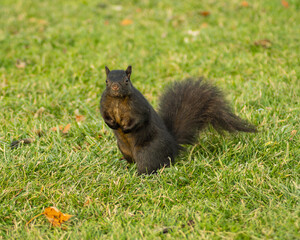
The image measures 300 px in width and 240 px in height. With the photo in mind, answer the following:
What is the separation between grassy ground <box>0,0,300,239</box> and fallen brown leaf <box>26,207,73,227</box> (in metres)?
0.05

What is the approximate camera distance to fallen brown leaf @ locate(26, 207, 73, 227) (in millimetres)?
2639

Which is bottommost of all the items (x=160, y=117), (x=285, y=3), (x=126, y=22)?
(x=160, y=117)

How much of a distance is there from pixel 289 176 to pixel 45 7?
5.91 m

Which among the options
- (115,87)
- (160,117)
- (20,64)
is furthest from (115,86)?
(20,64)

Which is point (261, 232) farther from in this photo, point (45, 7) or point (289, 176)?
point (45, 7)

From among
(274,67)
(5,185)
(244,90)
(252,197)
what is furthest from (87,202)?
(274,67)

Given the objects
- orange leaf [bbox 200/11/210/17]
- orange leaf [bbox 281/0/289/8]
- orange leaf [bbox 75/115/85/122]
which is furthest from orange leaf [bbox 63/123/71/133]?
orange leaf [bbox 281/0/289/8]

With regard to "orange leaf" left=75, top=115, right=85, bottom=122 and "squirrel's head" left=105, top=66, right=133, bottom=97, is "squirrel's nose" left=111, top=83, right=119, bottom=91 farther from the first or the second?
"orange leaf" left=75, top=115, right=85, bottom=122

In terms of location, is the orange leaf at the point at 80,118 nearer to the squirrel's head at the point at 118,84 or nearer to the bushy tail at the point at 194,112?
the bushy tail at the point at 194,112

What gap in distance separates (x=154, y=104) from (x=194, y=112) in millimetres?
1144

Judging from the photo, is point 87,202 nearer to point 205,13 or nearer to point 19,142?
point 19,142

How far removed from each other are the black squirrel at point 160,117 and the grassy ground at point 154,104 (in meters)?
0.16

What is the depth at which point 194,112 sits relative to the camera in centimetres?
351

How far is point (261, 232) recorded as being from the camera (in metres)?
2.39
